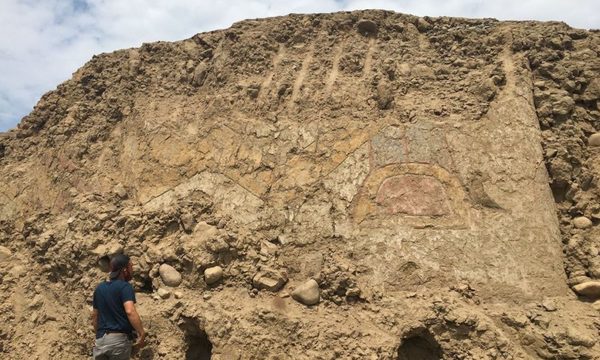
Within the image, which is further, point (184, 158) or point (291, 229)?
point (184, 158)

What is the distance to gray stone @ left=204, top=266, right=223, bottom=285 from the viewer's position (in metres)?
4.85

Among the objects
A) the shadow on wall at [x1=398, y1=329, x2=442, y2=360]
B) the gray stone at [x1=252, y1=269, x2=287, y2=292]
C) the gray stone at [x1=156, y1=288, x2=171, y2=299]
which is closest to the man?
the gray stone at [x1=156, y1=288, x2=171, y2=299]

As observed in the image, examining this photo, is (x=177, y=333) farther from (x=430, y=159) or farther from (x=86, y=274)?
(x=430, y=159)

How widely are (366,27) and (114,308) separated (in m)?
4.60

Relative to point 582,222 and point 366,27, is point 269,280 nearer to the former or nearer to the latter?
point 582,222

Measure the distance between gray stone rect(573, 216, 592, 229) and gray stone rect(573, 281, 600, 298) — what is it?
0.65 m

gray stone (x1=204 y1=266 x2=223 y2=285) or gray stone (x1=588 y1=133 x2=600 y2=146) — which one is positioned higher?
gray stone (x1=588 y1=133 x2=600 y2=146)

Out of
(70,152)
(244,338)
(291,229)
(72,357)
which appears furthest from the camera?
(70,152)

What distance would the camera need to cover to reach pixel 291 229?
5.25m

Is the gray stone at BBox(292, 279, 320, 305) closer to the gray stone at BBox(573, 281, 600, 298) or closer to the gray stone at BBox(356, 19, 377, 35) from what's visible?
the gray stone at BBox(573, 281, 600, 298)

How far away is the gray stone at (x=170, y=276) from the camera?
16.2ft

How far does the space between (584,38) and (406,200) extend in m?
3.27

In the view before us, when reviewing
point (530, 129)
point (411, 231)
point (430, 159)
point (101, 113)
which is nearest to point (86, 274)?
point (101, 113)

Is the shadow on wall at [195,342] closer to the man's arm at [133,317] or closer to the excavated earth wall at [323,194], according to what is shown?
the excavated earth wall at [323,194]
